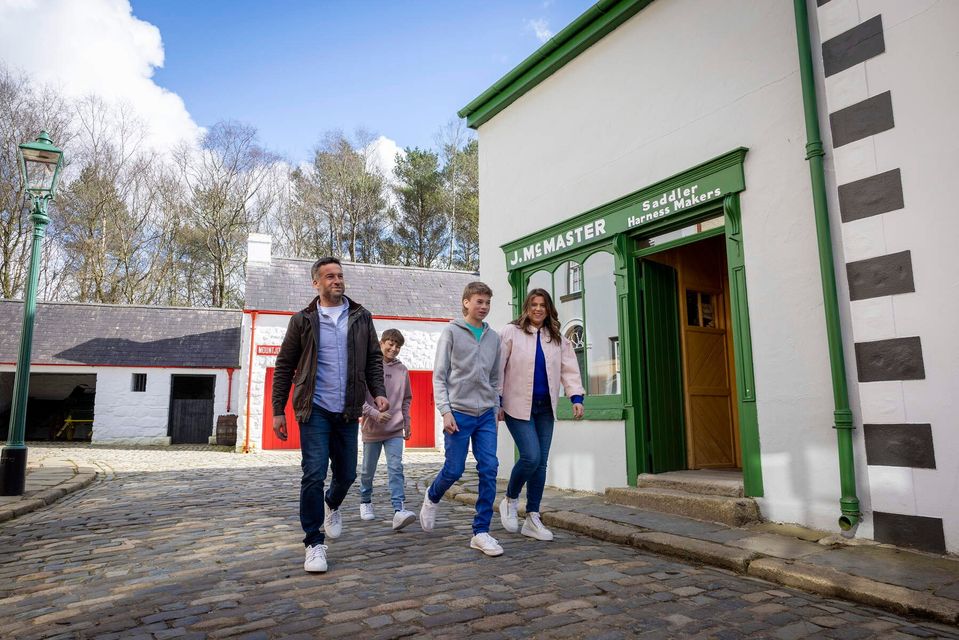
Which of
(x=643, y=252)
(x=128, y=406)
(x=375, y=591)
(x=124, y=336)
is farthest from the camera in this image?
(x=124, y=336)

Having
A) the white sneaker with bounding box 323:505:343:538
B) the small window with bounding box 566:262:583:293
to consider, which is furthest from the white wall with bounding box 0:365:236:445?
the white sneaker with bounding box 323:505:343:538

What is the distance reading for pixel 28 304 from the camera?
25.0 ft

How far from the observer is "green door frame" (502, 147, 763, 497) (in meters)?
5.28

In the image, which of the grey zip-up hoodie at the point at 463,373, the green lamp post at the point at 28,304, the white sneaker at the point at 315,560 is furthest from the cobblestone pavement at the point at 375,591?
the green lamp post at the point at 28,304

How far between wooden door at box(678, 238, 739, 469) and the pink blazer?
8.01ft

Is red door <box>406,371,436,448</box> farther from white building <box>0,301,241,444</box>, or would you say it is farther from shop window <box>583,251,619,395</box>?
shop window <box>583,251,619,395</box>

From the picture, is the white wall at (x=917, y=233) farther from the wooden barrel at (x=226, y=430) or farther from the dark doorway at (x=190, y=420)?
the dark doorway at (x=190, y=420)

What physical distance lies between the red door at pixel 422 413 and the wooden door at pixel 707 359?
12473 millimetres

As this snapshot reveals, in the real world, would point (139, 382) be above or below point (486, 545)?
above

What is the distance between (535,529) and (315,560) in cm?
169

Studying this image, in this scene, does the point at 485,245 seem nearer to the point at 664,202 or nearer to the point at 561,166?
the point at 561,166

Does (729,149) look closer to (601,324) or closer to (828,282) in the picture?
(828,282)

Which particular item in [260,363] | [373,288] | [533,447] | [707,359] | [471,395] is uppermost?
[373,288]

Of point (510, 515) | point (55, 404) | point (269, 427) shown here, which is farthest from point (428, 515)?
point (55, 404)
